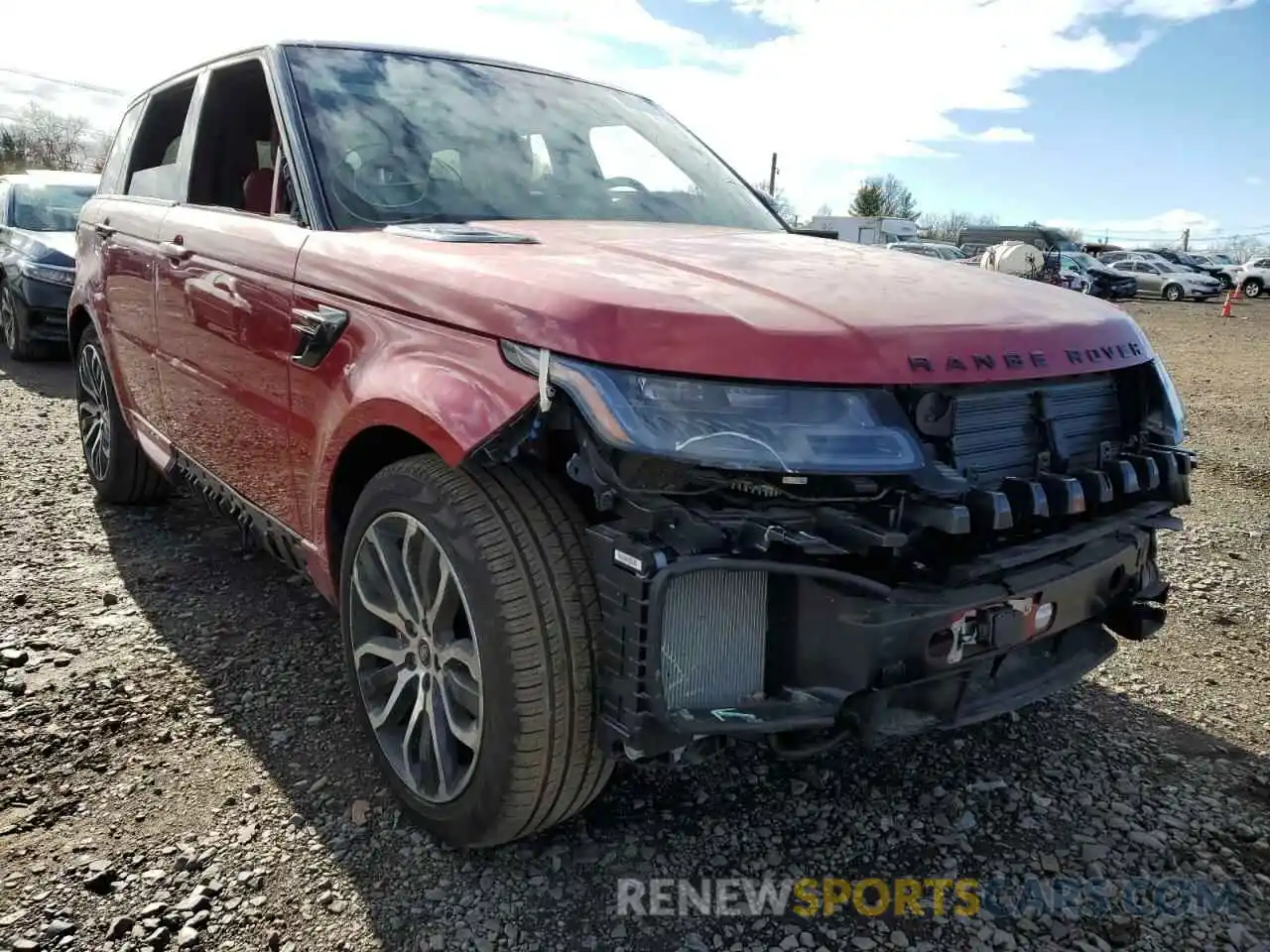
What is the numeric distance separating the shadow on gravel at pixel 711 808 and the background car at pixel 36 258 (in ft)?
21.5

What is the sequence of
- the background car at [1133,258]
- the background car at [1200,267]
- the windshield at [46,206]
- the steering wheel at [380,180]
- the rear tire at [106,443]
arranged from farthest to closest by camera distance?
the background car at [1200,267], the background car at [1133,258], the windshield at [46,206], the rear tire at [106,443], the steering wheel at [380,180]

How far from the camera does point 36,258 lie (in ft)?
27.5

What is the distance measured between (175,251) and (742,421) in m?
2.46

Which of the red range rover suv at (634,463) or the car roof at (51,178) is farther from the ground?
the car roof at (51,178)

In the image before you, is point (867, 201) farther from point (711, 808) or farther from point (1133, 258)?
point (711, 808)

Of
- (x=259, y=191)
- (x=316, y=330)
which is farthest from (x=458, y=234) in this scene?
(x=259, y=191)

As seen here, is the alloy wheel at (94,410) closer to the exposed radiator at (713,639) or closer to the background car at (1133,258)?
the exposed radiator at (713,639)

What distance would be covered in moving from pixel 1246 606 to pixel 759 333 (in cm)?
310

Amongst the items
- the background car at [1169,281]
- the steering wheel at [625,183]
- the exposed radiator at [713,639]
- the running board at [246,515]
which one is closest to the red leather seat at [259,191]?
the running board at [246,515]

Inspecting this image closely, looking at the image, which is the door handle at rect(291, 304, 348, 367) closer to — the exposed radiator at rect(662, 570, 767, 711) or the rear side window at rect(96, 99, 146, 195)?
the exposed radiator at rect(662, 570, 767, 711)

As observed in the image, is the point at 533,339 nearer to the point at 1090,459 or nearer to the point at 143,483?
the point at 1090,459

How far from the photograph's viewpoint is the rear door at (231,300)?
104 inches

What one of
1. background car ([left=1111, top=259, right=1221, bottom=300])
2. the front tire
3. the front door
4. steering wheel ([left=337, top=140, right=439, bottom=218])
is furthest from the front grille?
background car ([left=1111, top=259, right=1221, bottom=300])

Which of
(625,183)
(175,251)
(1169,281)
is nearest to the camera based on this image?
(625,183)
